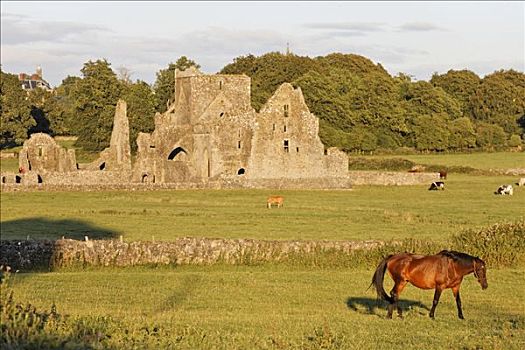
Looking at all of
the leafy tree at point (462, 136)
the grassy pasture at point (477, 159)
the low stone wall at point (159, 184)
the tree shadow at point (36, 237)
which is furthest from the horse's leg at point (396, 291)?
the leafy tree at point (462, 136)

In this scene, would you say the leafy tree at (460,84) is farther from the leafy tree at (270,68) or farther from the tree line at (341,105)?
the leafy tree at (270,68)

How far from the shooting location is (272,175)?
65.6 meters

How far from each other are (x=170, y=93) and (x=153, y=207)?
58960 mm

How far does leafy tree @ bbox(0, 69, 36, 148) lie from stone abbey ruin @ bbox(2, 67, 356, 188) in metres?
29.0

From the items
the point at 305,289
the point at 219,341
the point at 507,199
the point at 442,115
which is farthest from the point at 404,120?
the point at 219,341

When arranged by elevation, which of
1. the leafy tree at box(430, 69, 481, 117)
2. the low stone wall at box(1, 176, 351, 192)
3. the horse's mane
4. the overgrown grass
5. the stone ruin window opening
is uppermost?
the leafy tree at box(430, 69, 481, 117)

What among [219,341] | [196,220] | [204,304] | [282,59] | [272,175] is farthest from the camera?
[282,59]

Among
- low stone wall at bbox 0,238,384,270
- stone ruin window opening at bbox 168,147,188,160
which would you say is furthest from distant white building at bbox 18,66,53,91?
low stone wall at bbox 0,238,384,270

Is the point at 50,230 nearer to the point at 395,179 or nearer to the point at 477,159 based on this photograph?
the point at 395,179

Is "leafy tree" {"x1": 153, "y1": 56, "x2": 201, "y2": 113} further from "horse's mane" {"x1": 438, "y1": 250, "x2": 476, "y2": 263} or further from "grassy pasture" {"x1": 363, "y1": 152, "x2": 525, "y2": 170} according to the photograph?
"horse's mane" {"x1": 438, "y1": 250, "x2": 476, "y2": 263}

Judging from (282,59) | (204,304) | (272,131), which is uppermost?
(282,59)

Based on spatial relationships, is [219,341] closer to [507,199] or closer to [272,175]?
[507,199]

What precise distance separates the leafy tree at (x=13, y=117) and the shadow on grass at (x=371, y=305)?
82.3m

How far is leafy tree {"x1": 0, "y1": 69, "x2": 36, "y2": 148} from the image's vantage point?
97.2m
